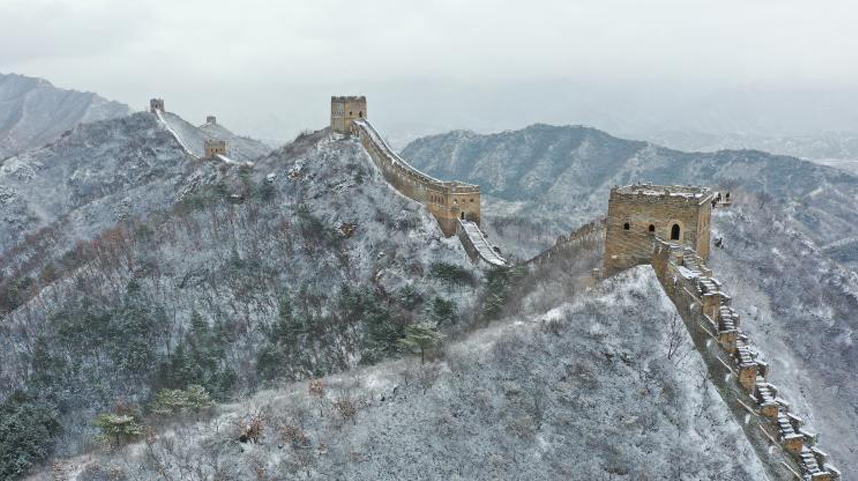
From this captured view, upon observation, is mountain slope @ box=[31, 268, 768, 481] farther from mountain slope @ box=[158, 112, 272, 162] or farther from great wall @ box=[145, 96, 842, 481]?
mountain slope @ box=[158, 112, 272, 162]

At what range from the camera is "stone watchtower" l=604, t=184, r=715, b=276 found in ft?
98.3

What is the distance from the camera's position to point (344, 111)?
238 ft

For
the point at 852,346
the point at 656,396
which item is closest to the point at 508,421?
the point at 656,396

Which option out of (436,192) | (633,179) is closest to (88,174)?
(436,192)

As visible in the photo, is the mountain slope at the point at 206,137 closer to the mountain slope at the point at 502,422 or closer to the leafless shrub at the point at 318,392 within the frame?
the leafless shrub at the point at 318,392

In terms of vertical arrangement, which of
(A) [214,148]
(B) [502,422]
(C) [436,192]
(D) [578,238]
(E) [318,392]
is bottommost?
(B) [502,422]

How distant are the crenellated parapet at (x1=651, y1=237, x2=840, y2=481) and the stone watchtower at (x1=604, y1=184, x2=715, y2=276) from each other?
1188 mm

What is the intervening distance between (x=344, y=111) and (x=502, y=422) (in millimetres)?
56032

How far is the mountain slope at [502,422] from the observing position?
21547 mm

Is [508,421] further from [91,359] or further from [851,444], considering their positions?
[91,359]

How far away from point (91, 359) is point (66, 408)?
5323 mm

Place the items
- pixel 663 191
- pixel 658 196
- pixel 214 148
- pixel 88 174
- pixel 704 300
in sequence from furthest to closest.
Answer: pixel 88 174
pixel 214 148
pixel 663 191
pixel 658 196
pixel 704 300

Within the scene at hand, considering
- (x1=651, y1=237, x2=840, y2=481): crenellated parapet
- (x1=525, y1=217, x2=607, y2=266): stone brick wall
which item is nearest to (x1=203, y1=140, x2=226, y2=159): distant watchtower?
(x1=525, y1=217, x2=607, y2=266): stone brick wall

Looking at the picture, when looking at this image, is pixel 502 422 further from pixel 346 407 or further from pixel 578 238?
pixel 578 238
